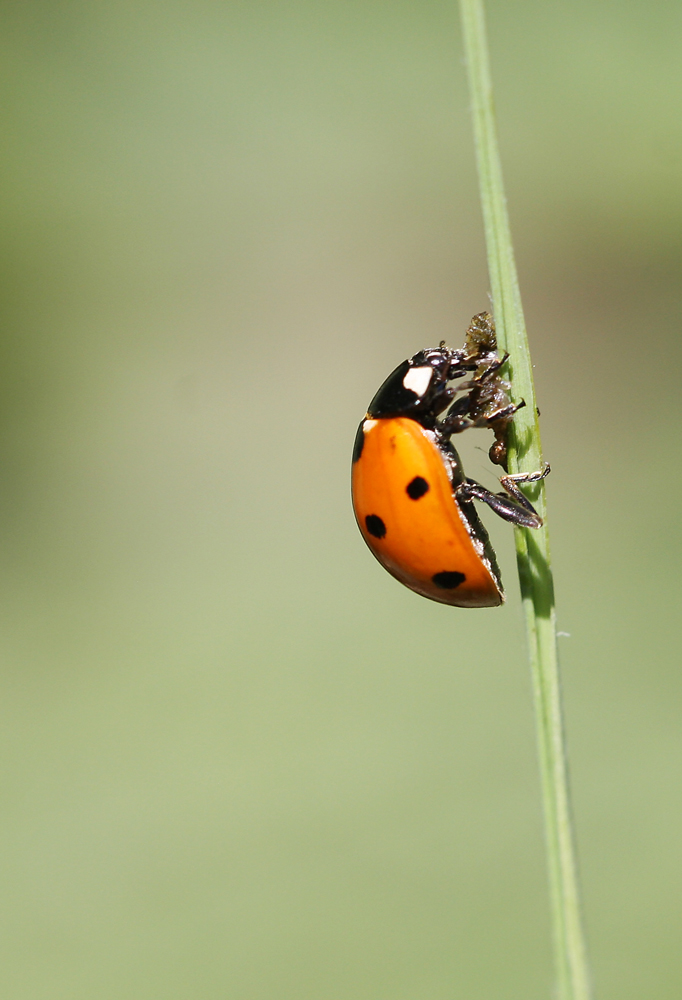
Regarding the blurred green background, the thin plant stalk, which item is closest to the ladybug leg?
the thin plant stalk

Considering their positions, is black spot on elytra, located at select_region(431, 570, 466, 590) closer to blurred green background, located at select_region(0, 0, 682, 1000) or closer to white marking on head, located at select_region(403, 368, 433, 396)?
white marking on head, located at select_region(403, 368, 433, 396)

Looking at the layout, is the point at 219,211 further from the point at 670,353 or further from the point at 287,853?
the point at 287,853

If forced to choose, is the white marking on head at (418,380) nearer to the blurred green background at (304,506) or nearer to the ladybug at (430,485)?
the ladybug at (430,485)

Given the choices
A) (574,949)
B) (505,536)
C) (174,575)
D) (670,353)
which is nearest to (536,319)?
(670,353)

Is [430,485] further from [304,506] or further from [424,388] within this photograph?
[304,506]

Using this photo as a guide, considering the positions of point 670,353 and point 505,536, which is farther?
point 670,353
